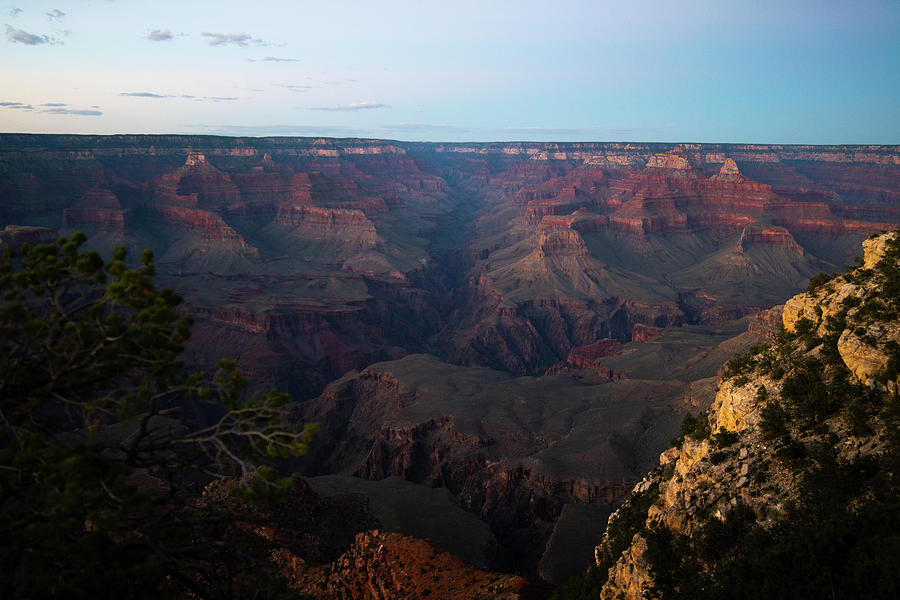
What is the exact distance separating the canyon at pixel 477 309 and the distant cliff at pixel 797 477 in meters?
20.0

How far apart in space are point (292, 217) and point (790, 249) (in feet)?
442

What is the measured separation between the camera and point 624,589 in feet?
64.6

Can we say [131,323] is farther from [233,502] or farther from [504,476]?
[504,476]

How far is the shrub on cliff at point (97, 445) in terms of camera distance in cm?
1184

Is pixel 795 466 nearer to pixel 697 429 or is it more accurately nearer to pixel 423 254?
pixel 697 429

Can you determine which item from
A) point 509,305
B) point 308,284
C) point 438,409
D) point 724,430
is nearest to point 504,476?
point 438,409

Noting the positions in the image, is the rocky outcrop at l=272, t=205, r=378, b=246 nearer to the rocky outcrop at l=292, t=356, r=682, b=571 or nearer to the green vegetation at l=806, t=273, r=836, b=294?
the rocky outcrop at l=292, t=356, r=682, b=571

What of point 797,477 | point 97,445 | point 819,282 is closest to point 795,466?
point 797,477

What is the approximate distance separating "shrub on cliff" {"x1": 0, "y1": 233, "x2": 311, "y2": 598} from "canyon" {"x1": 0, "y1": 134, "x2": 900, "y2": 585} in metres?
29.1

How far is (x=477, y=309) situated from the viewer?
140000 mm

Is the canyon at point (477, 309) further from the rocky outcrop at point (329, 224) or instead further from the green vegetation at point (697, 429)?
the green vegetation at point (697, 429)

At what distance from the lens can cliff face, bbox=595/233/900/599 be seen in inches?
594

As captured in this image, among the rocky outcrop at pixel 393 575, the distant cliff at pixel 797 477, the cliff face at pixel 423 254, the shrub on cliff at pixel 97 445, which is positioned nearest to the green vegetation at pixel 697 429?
the distant cliff at pixel 797 477

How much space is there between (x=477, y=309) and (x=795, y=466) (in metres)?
122
